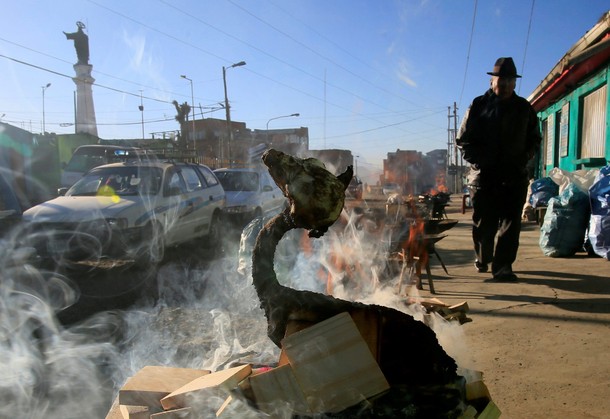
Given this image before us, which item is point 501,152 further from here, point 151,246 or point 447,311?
point 151,246

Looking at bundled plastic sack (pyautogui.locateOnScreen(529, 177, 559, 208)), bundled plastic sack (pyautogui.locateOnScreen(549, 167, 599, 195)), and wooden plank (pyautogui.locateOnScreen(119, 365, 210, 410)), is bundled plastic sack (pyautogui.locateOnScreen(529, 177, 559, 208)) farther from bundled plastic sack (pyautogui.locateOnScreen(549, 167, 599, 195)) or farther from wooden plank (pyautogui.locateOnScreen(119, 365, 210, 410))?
wooden plank (pyautogui.locateOnScreen(119, 365, 210, 410))

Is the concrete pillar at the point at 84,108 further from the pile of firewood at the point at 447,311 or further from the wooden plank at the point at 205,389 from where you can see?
the wooden plank at the point at 205,389

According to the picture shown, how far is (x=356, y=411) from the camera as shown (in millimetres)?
1711

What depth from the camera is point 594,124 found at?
9.02 metres

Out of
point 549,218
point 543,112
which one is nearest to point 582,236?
point 549,218

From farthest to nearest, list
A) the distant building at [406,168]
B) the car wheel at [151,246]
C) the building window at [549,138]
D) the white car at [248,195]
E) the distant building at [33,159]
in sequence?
the distant building at [406,168] → the distant building at [33,159] → the building window at [549,138] → the white car at [248,195] → the car wheel at [151,246]

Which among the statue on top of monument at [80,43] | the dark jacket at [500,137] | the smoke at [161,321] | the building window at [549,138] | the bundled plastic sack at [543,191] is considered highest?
the statue on top of monument at [80,43]

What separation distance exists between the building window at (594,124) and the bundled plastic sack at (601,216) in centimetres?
275

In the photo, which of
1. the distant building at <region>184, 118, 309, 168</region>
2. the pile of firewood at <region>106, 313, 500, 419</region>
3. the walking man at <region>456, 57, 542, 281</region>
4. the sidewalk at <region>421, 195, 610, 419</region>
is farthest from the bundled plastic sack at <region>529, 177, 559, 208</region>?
the distant building at <region>184, 118, 309, 168</region>

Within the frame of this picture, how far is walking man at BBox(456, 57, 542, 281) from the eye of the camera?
5066mm

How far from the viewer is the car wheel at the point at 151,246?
7.59 m

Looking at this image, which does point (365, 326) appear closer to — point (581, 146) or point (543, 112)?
point (581, 146)

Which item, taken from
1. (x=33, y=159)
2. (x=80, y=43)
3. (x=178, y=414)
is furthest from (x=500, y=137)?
(x=80, y=43)

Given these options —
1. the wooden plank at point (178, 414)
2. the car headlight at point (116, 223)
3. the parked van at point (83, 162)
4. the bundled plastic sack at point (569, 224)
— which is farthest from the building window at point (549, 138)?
the wooden plank at point (178, 414)
